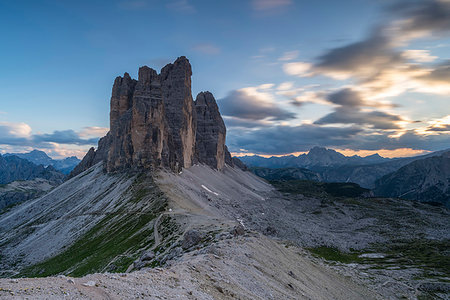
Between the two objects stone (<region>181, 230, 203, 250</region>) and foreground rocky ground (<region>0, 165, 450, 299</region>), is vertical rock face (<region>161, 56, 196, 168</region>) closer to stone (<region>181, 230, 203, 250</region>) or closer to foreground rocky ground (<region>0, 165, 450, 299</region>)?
foreground rocky ground (<region>0, 165, 450, 299</region>)

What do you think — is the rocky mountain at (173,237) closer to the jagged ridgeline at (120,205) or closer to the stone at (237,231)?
the stone at (237,231)

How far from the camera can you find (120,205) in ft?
292

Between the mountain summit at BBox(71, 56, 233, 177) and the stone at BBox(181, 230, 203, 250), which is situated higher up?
the mountain summit at BBox(71, 56, 233, 177)

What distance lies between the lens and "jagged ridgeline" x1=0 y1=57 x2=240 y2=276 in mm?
56938

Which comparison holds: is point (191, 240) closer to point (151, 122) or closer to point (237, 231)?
point (237, 231)

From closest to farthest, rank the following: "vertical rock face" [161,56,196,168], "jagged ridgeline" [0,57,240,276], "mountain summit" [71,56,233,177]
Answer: "jagged ridgeline" [0,57,240,276], "mountain summit" [71,56,233,177], "vertical rock face" [161,56,196,168]

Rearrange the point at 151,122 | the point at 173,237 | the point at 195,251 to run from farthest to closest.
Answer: the point at 151,122 < the point at 173,237 < the point at 195,251

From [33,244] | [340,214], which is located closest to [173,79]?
[33,244]

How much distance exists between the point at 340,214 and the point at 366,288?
113164 millimetres

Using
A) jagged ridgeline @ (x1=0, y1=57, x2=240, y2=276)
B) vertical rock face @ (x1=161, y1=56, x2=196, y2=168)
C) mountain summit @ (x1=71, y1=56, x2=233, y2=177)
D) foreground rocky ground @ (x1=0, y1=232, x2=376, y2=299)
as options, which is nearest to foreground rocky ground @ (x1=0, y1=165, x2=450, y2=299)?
foreground rocky ground @ (x1=0, y1=232, x2=376, y2=299)

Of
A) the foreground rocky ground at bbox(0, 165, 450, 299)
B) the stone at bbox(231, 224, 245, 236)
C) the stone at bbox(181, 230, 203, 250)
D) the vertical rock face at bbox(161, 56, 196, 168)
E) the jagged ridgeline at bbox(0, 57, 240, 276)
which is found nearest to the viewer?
the foreground rocky ground at bbox(0, 165, 450, 299)

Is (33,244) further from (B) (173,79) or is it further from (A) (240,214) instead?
(B) (173,79)

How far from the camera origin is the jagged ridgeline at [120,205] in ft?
187

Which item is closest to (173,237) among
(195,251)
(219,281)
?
(195,251)
